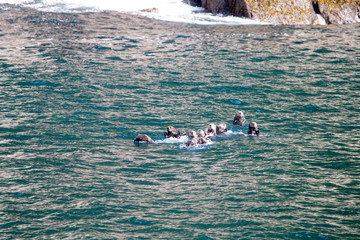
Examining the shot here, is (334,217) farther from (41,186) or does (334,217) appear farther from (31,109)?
(31,109)

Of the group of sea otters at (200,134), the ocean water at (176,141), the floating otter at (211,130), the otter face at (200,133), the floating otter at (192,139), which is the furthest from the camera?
the floating otter at (211,130)

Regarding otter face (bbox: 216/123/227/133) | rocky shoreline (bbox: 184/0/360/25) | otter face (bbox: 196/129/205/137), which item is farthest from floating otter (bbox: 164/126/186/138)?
rocky shoreline (bbox: 184/0/360/25)

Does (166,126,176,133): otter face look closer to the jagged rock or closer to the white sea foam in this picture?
the white sea foam

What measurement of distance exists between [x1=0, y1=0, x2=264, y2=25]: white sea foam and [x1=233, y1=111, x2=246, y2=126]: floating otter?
18.2 meters

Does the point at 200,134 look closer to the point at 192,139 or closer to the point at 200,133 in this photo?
the point at 200,133

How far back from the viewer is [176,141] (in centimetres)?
1402

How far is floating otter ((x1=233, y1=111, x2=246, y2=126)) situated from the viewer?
601 inches

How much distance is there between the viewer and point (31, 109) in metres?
16.9

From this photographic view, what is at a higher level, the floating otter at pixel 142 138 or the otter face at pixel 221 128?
the otter face at pixel 221 128

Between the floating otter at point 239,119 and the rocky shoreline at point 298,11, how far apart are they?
62.6 feet

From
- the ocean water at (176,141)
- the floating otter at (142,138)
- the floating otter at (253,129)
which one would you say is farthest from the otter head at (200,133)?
the floating otter at (253,129)

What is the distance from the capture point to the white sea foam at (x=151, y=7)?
33312 mm

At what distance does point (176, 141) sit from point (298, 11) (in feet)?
73.6

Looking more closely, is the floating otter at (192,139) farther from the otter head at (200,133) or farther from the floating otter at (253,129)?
the floating otter at (253,129)
